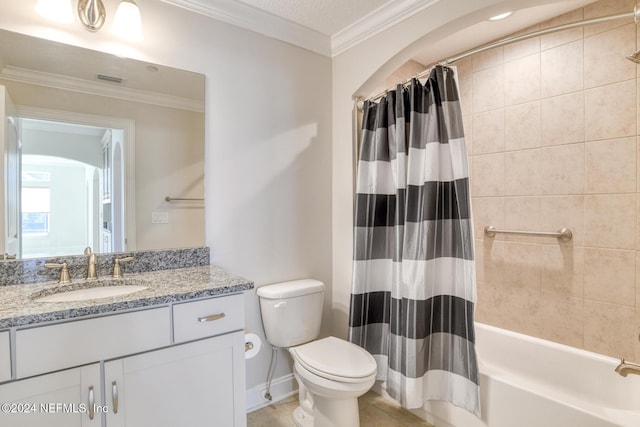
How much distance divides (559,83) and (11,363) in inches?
117

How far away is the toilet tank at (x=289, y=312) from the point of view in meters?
1.99

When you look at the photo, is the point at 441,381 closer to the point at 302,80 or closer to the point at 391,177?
the point at 391,177

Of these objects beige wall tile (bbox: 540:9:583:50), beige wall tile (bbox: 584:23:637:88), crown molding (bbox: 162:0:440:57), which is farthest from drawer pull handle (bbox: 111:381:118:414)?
beige wall tile (bbox: 540:9:583:50)

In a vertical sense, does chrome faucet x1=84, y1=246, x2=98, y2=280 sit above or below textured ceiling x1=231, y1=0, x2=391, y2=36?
below

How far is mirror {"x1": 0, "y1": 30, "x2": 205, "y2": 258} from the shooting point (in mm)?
1487

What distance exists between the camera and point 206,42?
75.0 inches

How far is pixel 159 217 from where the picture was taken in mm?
1824

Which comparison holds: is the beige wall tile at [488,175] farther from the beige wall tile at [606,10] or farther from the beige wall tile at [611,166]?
the beige wall tile at [606,10]

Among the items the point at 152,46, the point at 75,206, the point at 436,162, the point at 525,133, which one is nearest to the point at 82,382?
the point at 75,206

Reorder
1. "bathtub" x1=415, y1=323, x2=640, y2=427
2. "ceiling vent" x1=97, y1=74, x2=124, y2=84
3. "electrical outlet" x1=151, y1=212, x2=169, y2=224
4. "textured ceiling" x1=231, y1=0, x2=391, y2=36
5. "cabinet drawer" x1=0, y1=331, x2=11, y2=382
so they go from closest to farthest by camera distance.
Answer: "cabinet drawer" x1=0, y1=331, x2=11, y2=382 < "bathtub" x1=415, y1=323, x2=640, y2=427 < "ceiling vent" x1=97, y1=74, x2=124, y2=84 < "electrical outlet" x1=151, y1=212, x2=169, y2=224 < "textured ceiling" x1=231, y1=0, x2=391, y2=36

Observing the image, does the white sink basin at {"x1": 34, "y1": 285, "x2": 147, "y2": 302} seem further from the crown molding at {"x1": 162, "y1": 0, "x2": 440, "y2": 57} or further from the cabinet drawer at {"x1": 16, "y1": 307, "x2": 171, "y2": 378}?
the crown molding at {"x1": 162, "y1": 0, "x2": 440, "y2": 57}

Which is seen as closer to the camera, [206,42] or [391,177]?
[206,42]

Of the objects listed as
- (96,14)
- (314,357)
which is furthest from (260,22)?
(314,357)

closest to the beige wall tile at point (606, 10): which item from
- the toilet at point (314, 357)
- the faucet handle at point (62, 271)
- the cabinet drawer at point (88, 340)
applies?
the toilet at point (314, 357)
